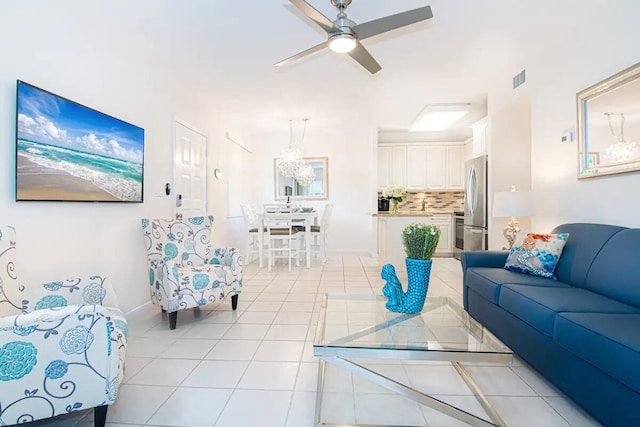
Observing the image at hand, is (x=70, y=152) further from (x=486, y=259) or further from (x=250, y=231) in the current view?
(x=250, y=231)

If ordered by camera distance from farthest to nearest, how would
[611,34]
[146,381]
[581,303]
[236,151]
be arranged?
[236,151] → [611,34] → [146,381] → [581,303]

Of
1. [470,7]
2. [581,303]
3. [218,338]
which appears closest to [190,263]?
[218,338]

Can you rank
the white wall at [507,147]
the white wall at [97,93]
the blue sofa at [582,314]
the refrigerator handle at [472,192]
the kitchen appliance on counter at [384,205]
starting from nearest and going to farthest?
1. the blue sofa at [582,314]
2. the white wall at [97,93]
3. the white wall at [507,147]
4. the refrigerator handle at [472,192]
5. the kitchen appliance on counter at [384,205]

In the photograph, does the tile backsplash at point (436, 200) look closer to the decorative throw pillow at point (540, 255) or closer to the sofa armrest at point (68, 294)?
the decorative throw pillow at point (540, 255)

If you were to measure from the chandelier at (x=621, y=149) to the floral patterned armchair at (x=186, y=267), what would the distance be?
3037 millimetres

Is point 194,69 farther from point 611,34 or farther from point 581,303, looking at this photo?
point 581,303

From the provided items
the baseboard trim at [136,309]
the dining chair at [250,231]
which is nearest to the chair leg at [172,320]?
the baseboard trim at [136,309]

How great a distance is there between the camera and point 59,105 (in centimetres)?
215

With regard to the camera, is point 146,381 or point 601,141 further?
point 601,141

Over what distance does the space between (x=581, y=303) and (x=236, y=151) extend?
17.7 feet

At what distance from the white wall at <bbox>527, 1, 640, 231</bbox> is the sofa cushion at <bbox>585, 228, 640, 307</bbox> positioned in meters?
0.26

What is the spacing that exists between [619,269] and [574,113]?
1458mm

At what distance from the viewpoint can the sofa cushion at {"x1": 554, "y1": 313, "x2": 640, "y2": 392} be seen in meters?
1.27

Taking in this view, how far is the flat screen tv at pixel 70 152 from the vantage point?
193 centimetres
